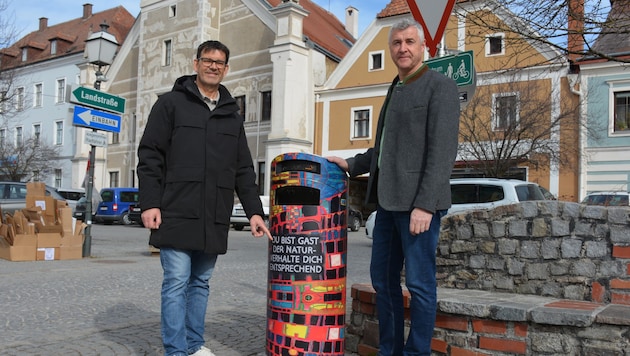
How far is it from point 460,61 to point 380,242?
224cm

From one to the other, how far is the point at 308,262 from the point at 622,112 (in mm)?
23682

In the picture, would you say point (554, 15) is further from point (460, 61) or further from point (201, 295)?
point (201, 295)

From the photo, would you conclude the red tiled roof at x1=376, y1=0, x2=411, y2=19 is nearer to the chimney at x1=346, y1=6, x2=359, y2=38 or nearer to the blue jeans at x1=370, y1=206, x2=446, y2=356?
the chimney at x1=346, y1=6, x2=359, y2=38

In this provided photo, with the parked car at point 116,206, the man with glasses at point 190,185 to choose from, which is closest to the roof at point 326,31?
the parked car at point 116,206

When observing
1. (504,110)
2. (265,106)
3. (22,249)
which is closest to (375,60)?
(265,106)

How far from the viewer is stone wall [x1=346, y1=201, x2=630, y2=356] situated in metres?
3.51

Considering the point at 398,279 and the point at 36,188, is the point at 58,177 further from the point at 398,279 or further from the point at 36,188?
the point at 398,279

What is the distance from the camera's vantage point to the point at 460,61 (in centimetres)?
525

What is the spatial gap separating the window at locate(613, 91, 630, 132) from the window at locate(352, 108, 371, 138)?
1113cm

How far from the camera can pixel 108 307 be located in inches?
256

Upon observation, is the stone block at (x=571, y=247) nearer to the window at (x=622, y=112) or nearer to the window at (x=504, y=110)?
the window at (x=504, y=110)

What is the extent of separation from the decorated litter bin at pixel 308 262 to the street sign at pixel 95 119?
8.49m

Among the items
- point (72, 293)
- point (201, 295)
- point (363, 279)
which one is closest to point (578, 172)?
point (363, 279)

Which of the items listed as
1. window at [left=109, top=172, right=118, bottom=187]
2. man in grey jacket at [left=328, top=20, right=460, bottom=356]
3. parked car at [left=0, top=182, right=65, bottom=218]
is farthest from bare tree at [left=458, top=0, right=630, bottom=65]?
window at [left=109, top=172, right=118, bottom=187]
